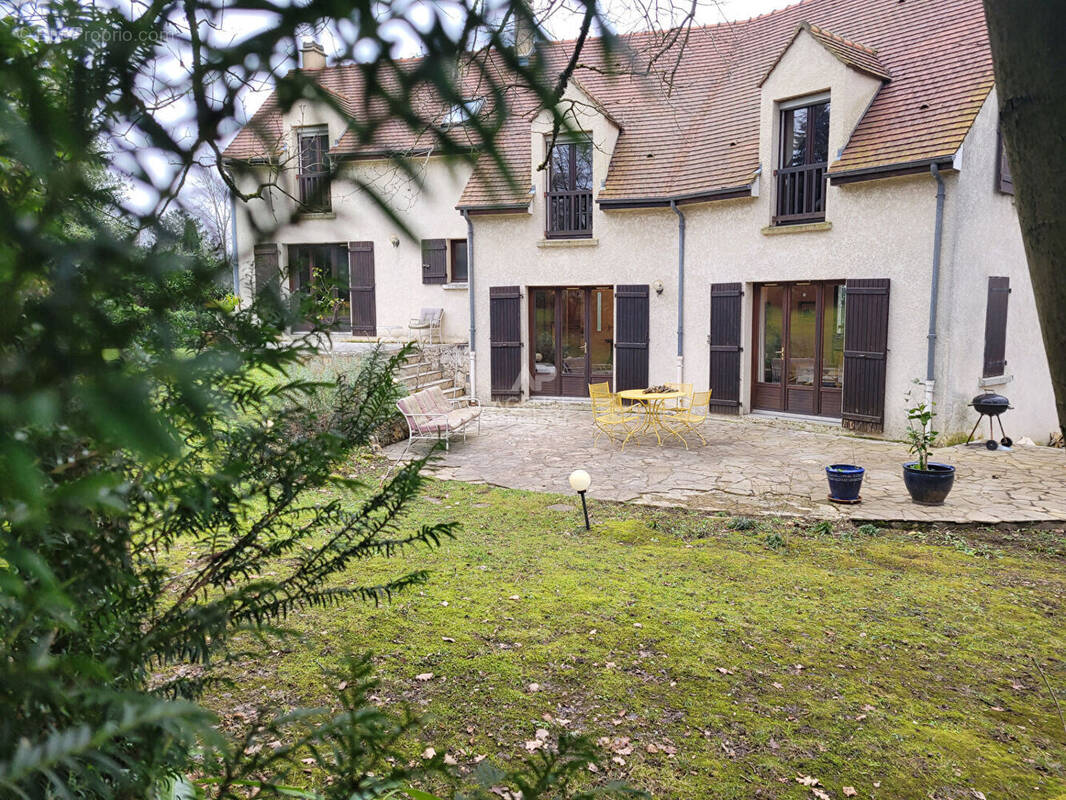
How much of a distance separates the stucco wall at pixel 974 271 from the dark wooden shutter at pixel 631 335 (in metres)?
4.89

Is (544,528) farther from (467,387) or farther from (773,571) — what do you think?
(467,387)

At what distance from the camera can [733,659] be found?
405 cm

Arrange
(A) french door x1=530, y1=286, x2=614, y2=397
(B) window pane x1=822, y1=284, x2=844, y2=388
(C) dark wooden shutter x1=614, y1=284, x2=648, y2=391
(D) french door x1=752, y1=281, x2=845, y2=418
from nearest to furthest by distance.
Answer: (B) window pane x1=822, y1=284, x2=844, y2=388
(D) french door x1=752, y1=281, x2=845, y2=418
(C) dark wooden shutter x1=614, y1=284, x2=648, y2=391
(A) french door x1=530, y1=286, x2=614, y2=397

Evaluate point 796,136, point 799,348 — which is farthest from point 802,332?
point 796,136

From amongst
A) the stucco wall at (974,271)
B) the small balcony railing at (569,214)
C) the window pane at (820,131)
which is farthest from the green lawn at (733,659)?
the small balcony railing at (569,214)

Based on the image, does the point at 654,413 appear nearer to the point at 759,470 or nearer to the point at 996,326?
the point at 759,470

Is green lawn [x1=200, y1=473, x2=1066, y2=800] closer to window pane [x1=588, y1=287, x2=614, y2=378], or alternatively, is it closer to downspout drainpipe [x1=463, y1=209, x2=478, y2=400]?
window pane [x1=588, y1=287, x2=614, y2=378]

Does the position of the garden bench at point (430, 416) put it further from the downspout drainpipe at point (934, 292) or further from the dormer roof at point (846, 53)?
the dormer roof at point (846, 53)

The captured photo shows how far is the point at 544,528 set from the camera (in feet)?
22.3

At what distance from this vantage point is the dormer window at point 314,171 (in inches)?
28.5

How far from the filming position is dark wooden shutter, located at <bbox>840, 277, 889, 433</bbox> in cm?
1073

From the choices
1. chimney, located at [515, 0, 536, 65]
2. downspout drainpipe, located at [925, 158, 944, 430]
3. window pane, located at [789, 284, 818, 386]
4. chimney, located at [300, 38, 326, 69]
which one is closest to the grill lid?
downspout drainpipe, located at [925, 158, 944, 430]

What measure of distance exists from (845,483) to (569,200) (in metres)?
8.43

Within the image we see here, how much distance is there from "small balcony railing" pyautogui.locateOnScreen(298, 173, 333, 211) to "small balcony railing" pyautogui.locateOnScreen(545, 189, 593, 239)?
13576 mm
